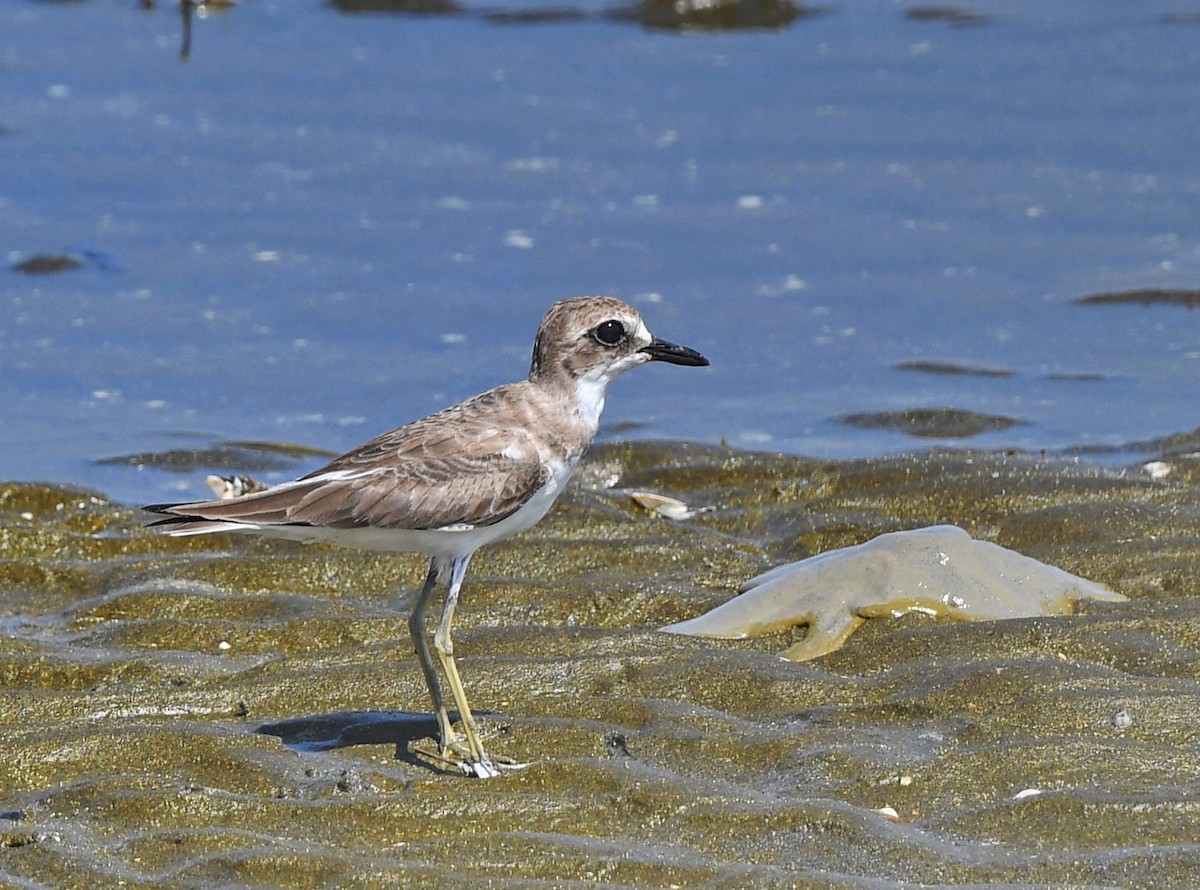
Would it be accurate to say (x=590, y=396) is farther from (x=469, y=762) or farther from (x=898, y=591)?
(x=898, y=591)

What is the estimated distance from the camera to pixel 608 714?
6.57 metres

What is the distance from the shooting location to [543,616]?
8047mm

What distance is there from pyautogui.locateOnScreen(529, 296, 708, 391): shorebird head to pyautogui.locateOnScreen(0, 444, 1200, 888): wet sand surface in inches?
42.8

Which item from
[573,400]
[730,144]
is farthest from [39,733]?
[730,144]

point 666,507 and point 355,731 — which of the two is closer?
point 355,731

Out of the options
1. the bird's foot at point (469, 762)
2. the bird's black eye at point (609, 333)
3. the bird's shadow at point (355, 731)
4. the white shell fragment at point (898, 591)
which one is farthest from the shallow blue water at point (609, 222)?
the bird's foot at point (469, 762)

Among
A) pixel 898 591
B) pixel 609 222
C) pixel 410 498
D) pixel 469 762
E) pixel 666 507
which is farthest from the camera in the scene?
pixel 609 222

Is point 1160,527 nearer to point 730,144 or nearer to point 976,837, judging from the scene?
point 976,837

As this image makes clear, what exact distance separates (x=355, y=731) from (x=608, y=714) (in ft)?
2.91

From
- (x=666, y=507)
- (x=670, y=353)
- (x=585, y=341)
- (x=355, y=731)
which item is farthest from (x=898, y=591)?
(x=666, y=507)

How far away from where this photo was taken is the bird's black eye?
6887 millimetres

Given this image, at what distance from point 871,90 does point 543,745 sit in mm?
13323

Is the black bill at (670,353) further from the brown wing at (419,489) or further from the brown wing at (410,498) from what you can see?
the brown wing at (410,498)

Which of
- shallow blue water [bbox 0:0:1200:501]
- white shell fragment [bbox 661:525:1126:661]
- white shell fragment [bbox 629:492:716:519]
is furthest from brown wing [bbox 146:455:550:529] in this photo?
shallow blue water [bbox 0:0:1200:501]
